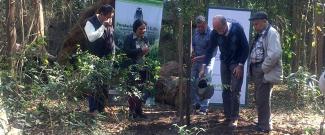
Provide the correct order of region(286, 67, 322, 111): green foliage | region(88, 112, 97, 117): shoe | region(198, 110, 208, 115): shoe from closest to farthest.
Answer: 1. region(88, 112, 97, 117): shoe
2. region(198, 110, 208, 115): shoe
3. region(286, 67, 322, 111): green foliage

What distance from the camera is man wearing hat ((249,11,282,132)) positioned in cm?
766

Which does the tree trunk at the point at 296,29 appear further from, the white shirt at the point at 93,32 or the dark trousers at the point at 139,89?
the white shirt at the point at 93,32

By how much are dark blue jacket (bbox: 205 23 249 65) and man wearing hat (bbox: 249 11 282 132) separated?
0.18 meters

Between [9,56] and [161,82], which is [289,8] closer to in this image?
[161,82]

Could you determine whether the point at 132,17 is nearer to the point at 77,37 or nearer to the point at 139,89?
the point at 77,37

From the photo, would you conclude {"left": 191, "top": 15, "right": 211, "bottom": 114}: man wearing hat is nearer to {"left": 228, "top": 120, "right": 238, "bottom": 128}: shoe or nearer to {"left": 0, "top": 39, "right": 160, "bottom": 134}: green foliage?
{"left": 228, "top": 120, "right": 238, "bottom": 128}: shoe

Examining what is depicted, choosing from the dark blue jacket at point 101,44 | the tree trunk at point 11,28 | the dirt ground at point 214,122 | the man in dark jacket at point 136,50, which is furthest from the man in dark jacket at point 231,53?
the tree trunk at point 11,28

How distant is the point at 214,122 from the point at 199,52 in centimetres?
155

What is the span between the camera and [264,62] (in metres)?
7.69

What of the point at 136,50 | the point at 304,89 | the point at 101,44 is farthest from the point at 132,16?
the point at 304,89

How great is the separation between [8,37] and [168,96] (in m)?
3.23

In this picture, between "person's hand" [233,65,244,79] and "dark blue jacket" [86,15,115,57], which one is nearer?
"person's hand" [233,65,244,79]

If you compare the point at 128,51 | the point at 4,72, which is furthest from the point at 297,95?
the point at 4,72

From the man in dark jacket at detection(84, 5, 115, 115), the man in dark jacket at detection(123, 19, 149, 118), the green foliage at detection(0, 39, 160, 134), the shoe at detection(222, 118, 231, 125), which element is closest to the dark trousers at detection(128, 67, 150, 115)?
the man in dark jacket at detection(123, 19, 149, 118)
